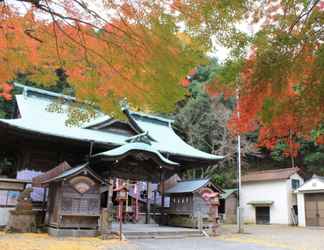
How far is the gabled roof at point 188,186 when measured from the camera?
13305mm

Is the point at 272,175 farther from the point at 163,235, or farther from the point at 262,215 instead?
the point at 163,235

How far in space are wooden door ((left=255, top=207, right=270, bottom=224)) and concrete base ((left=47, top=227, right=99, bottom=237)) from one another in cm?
1646

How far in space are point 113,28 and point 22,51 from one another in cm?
256

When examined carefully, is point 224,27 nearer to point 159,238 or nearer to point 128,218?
point 159,238

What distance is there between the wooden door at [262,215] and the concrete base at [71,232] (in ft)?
54.0

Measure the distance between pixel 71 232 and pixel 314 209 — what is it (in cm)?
1662

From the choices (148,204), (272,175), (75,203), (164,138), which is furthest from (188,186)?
(272,175)

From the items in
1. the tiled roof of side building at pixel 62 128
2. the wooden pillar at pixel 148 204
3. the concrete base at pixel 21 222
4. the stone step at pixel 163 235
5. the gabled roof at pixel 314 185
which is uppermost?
the tiled roof of side building at pixel 62 128

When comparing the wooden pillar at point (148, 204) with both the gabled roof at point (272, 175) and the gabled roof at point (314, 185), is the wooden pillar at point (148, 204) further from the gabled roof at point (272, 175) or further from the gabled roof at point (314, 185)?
the gabled roof at point (272, 175)

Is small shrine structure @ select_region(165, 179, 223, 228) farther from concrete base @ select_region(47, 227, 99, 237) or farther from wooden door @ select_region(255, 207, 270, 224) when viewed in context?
wooden door @ select_region(255, 207, 270, 224)

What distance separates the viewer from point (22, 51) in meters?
6.53

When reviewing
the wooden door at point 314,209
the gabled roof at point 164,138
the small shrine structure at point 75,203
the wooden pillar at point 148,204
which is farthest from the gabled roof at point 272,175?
the small shrine structure at point 75,203

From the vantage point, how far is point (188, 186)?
13859mm

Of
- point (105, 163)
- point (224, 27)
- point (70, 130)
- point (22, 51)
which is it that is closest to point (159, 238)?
point (105, 163)
